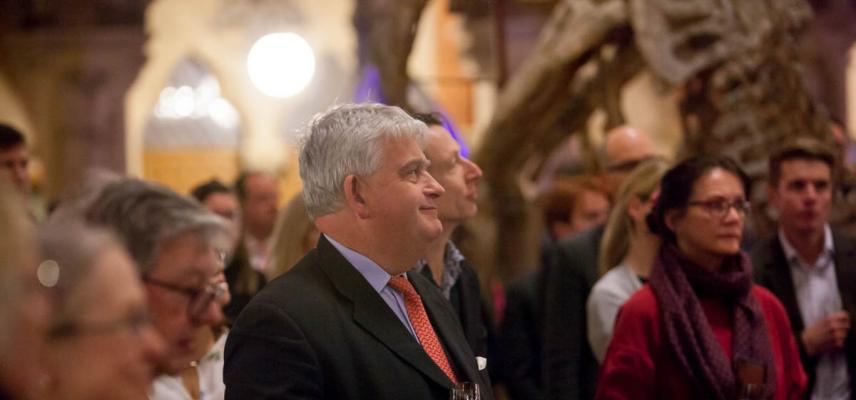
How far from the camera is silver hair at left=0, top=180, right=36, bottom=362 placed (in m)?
1.80

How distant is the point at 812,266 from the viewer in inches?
209

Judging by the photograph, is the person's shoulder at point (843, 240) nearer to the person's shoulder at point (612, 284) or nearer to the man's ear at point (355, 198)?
the person's shoulder at point (612, 284)

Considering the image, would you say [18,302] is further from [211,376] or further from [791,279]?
[791,279]

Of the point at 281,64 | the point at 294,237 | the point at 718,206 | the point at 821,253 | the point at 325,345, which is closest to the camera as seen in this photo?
the point at 325,345

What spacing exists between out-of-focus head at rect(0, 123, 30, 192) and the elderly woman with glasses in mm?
2335

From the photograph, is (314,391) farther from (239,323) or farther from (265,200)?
(265,200)

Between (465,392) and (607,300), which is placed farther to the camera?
(607,300)

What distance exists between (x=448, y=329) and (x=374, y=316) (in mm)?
300

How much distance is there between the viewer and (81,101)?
1708cm

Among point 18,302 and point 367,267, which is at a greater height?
point 18,302

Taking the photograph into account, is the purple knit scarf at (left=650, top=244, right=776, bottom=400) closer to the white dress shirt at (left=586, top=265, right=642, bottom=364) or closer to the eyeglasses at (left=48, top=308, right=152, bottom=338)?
the white dress shirt at (left=586, top=265, right=642, bottom=364)

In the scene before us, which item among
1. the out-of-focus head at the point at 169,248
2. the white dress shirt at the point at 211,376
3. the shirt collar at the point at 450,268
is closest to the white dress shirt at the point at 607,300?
the shirt collar at the point at 450,268

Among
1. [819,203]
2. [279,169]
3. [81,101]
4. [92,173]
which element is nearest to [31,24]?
[81,101]

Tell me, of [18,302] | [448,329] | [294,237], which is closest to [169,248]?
[448,329]
